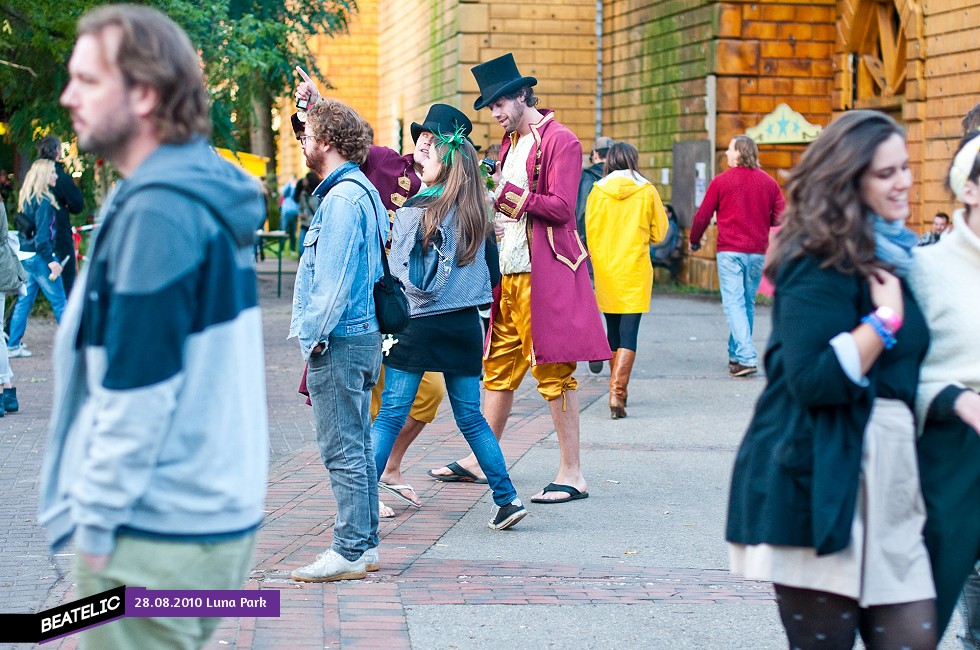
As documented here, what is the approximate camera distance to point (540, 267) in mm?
6512

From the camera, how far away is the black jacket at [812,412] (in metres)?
2.94

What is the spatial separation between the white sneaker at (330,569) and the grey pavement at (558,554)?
0.16 feet

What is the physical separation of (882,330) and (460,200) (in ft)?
10.3

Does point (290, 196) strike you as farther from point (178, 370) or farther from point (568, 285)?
point (178, 370)

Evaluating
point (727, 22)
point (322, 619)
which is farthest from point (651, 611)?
point (727, 22)

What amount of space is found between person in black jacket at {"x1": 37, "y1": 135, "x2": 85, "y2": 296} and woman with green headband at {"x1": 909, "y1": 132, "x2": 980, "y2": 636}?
33.3ft

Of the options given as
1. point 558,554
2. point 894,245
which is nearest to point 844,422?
point 894,245

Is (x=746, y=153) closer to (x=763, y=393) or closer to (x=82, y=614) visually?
(x=763, y=393)

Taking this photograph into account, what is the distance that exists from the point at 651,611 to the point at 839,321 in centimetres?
221

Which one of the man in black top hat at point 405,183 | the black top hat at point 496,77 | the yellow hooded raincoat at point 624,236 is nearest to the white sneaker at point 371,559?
the man in black top hat at point 405,183

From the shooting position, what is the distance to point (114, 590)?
8.18 ft

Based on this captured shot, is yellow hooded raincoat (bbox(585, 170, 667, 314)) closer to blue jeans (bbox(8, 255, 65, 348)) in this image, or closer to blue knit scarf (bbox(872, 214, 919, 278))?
blue jeans (bbox(8, 255, 65, 348))

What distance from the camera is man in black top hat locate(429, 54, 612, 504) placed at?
6.45 meters

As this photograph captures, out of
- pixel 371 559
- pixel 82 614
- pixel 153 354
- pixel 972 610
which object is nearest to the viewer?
Result: pixel 153 354
